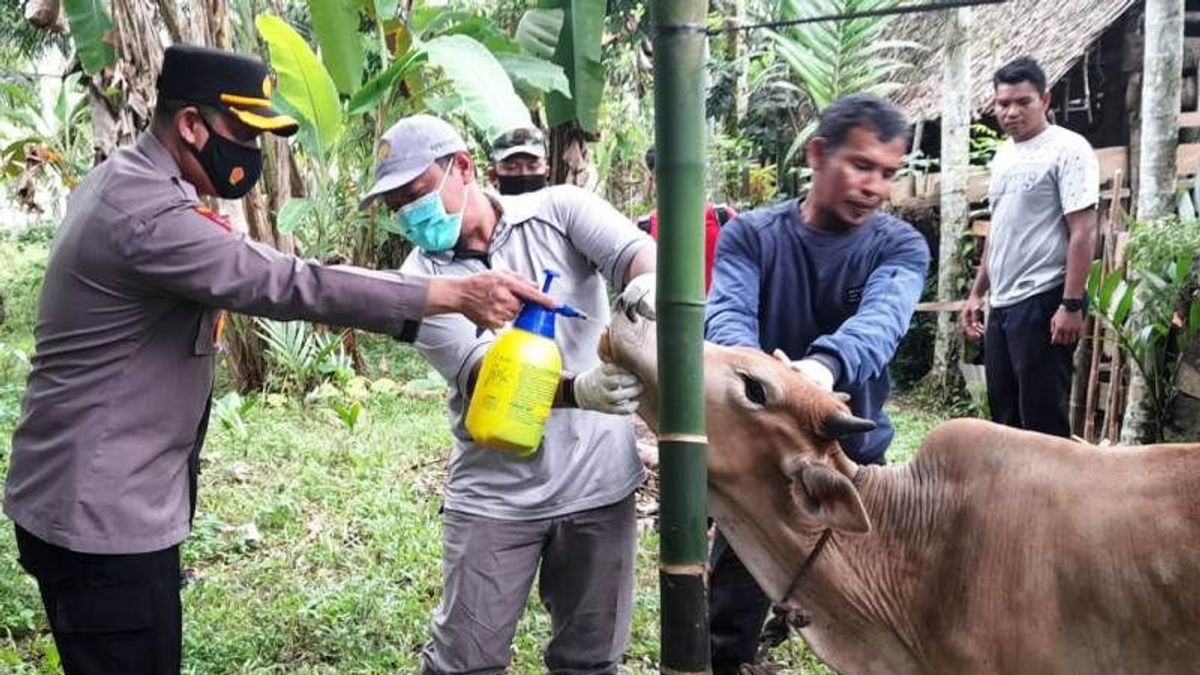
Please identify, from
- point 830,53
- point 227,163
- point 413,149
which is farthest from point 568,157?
point 227,163

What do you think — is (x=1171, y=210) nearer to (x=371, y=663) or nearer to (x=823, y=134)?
(x=823, y=134)

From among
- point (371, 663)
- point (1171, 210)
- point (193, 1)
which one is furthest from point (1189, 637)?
point (193, 1)

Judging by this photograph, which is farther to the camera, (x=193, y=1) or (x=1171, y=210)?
(x=193, y=1)

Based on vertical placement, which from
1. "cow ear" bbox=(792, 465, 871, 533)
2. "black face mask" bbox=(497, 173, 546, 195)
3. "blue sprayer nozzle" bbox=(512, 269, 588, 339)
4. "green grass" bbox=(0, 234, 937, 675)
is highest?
"black face mask" bbox=(497, 173, 546, 195)

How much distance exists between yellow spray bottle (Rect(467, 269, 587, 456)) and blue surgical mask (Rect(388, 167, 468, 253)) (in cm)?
48

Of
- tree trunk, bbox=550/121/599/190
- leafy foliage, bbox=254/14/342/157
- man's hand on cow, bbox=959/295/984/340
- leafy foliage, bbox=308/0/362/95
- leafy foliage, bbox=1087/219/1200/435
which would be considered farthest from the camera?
tree trunk, bbox=550/121/599/190

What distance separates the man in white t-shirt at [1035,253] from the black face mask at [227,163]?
11.2ft

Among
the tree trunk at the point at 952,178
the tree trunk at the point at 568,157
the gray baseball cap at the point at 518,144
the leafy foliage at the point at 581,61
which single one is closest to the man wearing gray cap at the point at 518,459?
the leafy foliage at the point at 581,61

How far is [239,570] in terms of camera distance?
4758mm

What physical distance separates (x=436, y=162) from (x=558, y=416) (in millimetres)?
672

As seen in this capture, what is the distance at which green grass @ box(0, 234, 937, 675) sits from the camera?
3.92 metres

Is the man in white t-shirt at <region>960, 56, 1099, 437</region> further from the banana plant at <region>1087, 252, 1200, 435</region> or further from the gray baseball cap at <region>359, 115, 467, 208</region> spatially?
the gray baseball cap at <region>359, 115, 467, 208</region>

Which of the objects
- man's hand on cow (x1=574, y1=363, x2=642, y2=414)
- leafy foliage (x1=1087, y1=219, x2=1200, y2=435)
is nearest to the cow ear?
man's hand on cow (x1=574, y1=363, x2=642, y2=414)

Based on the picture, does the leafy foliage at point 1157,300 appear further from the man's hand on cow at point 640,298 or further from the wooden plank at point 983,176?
the man's hand on cow at point 640,298
